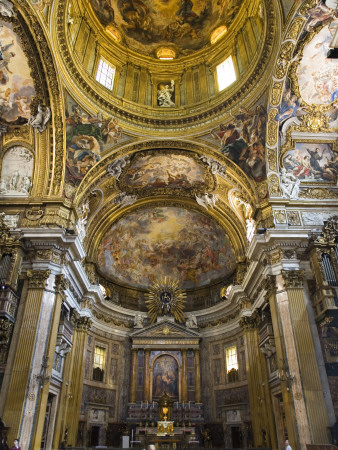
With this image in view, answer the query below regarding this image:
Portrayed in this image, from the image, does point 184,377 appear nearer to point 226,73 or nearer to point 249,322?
point 249,322

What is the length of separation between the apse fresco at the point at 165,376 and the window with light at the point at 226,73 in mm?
16252

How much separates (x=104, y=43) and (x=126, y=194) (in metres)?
8.24

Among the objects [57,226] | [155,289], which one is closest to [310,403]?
[57,226]

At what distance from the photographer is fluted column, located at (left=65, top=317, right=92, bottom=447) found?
55.4ft

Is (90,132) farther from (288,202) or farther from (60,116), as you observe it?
(288,202)

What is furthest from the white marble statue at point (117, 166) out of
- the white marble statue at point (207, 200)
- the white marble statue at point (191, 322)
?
the white marble statue at point (191, 322)

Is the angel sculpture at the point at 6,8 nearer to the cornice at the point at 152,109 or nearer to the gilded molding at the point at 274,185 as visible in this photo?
the cornice at the point at 152,109

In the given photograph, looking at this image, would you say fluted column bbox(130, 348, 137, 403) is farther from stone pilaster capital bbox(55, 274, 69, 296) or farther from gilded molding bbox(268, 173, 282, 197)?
gilded molding bbox(268, 173, 282, 197)

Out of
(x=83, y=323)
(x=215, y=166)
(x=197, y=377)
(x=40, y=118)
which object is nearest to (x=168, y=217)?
(x=215, y=166)

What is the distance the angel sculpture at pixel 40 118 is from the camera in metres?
16.5

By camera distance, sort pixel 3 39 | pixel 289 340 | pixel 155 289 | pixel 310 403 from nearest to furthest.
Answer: pixel 310 403 → pixel 289 340 → pixel 3 39 → pixel 155 289

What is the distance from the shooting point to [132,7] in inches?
746

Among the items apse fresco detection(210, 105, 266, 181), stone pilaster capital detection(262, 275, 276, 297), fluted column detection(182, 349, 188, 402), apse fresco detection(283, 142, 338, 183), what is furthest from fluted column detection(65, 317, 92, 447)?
apse fresco detection(283, 142, 338, 183)

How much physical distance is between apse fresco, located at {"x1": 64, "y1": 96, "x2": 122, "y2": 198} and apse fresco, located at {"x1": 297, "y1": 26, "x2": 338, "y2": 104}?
899cm
